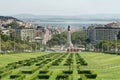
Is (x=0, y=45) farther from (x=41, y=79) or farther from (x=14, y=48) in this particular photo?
(x=41, y=79)

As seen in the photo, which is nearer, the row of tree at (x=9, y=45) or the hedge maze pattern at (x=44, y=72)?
the hedge maze pattern at (x=44, y=72)

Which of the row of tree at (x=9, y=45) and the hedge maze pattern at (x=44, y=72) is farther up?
the hedge maze pattern at (x=44, y=72)

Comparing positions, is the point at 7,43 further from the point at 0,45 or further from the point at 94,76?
the point at 94,76

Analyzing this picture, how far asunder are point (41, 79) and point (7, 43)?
7575cm

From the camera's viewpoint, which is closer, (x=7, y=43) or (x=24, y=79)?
(x=24, y=79)

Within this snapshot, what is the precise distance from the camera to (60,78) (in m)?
36.1

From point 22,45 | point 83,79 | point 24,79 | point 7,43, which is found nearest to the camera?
point 83,79

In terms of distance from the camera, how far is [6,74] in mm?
39438

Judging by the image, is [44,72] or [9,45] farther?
[9,45]

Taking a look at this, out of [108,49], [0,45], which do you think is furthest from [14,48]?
[108,49]

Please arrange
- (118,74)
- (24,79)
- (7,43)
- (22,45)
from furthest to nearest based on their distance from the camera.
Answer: (22,45)
(7,43)
(118,74)
(24,79)

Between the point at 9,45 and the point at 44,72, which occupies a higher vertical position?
the point at 44,72

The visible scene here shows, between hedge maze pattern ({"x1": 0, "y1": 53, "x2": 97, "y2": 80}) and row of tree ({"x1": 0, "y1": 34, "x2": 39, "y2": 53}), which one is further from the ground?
hedge maze pattern ({"x1": 0, "y1": 53, "x2": 97, "y2": 80})

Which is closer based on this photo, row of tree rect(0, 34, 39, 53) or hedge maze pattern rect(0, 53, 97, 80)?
hedge maze pattern rect(0, 53, 97, 80)
